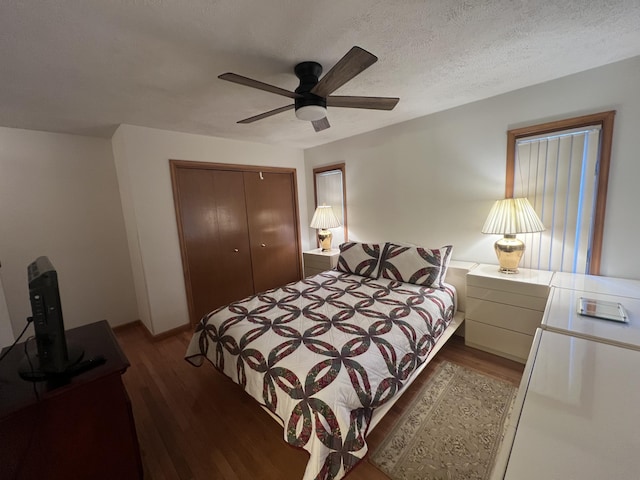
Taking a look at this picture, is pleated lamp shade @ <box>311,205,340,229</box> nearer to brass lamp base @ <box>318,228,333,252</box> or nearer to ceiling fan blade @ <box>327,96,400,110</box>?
brass lamp base @ <box>318,228,333,252</box>

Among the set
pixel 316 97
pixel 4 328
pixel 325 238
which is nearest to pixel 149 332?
pixel 4 328

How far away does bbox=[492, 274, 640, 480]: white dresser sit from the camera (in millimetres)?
667

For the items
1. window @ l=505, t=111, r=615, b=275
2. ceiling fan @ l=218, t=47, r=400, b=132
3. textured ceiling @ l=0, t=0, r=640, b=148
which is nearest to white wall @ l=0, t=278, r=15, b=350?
textured ceiling @ l=0, t=0, r=640, b=148

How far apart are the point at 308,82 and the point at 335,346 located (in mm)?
1679

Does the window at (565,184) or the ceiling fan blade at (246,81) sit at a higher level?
the ceiling fan blade at (246,81)

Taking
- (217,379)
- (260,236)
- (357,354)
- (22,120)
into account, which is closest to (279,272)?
(260,236)

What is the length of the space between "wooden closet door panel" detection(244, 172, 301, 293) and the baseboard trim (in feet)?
3.38

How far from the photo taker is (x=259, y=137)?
325cm

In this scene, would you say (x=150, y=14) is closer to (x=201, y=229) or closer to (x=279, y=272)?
(x=201, y=229)

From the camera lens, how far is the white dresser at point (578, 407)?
667 mm

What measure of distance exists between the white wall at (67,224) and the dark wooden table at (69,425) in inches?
76.1

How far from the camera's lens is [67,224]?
8.93 feet

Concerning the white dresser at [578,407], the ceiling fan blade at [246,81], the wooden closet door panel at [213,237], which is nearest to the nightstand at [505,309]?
the white dresser at [578,407]

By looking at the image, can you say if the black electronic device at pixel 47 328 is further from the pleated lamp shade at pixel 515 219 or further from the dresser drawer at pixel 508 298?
the pleated lamp shade at pixel 515 219
